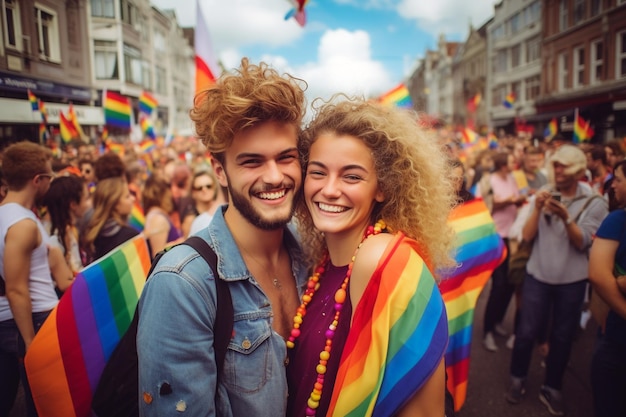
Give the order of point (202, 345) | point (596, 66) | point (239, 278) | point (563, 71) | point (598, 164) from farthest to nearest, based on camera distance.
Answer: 1. point (563, 71)
2. point (596, 66)
3. point (598, 164)
4. point (239, 278)
5. point (202, 345)

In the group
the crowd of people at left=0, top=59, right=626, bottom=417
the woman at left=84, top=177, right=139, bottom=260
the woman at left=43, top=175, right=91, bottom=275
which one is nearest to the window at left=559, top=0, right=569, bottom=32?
the crowd of people at left=0, top=59, right=626, bottom=417

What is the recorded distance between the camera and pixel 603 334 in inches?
108

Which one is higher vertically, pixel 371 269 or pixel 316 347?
pixel 371 269

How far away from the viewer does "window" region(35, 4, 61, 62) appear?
10.1ft

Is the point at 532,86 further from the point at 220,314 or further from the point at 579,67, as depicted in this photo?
the point at 220,314

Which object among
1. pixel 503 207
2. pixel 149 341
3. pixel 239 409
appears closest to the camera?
pixel 149 341

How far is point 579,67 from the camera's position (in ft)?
28.6

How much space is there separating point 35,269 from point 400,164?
2.55 m

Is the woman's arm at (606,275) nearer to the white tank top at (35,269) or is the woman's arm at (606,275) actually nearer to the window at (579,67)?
the white tank top at (35,269)

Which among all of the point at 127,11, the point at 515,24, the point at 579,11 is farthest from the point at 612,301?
the point at 515,24

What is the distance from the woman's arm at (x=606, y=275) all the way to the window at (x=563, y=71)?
347 inches

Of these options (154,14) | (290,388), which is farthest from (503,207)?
(154,14)

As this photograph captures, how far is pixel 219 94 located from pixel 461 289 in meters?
2.28

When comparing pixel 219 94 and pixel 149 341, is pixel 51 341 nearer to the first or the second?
pixel 149 341
